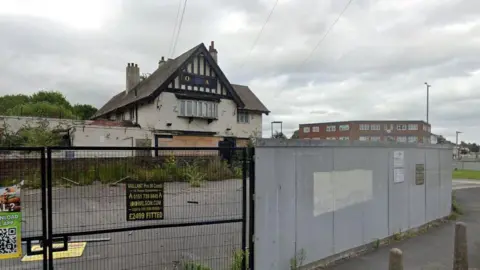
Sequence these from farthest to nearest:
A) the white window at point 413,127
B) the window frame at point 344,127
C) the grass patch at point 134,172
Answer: the window frame at point 344,127 < the white window at point 413,127 < the grass patch at point 134,172

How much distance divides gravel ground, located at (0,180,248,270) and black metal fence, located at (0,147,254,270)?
1 cm

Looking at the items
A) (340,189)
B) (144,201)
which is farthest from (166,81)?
(144,201)

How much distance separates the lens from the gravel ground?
4.23 metres

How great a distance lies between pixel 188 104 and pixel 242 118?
6568mm

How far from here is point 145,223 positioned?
217 inches

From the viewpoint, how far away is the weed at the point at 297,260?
5238 millimetres

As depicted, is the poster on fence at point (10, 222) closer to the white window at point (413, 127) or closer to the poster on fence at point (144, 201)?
the poster on fence at point (144, 201)

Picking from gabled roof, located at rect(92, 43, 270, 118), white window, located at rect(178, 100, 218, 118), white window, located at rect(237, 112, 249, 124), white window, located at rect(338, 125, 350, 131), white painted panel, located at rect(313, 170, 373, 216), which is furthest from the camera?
white window, located at rect(338, 125, 350, 131)

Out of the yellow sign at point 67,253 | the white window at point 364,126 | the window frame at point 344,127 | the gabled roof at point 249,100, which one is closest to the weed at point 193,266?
the yellow sign at point 67,253

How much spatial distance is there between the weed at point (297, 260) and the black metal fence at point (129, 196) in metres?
0.81

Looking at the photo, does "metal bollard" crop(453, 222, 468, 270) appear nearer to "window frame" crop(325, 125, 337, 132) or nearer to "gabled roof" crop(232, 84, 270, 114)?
"gabled roof" crop(232, 84, 270, 114)

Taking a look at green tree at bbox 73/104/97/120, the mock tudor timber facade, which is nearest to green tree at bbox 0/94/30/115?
green tree at bbox 73/104/97/120

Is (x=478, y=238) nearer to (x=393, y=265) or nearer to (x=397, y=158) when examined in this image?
(x=397, y=158)

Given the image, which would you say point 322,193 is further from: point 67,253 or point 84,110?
point 84,110
